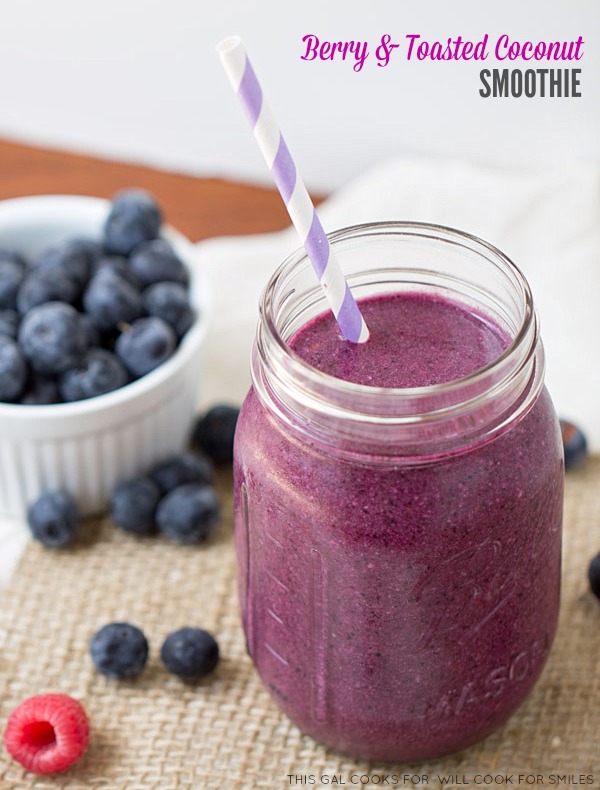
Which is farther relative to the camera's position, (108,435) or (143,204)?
(143,204)

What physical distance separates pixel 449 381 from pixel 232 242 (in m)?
0.99

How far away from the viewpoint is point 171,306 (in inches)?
55.7

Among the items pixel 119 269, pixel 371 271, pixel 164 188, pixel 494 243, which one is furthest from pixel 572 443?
pixel 164 188

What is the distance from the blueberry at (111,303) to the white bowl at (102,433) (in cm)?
8

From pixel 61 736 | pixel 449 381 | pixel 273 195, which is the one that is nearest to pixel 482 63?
pixel 273 195

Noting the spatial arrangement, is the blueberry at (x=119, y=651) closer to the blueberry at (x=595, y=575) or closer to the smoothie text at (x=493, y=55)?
the blueberry at (x=595, y=575)

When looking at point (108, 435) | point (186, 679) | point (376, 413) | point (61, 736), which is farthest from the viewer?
point (108, 435)

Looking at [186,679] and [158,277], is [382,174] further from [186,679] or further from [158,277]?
[186,679]

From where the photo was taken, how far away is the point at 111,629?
3.99 ft

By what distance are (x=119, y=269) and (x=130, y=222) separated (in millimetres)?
81

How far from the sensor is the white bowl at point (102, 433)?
1.34 m

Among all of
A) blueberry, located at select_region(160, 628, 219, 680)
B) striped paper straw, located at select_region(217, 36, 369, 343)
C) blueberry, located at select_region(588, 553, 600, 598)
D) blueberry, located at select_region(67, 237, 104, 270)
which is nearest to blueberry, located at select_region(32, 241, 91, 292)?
blueberry, located at select_region(67, 237, 104, 270)

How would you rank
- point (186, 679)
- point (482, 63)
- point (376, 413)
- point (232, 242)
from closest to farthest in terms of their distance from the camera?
point (376, 413) → point (186, 679) → point (482, 63) → point (232, 242)

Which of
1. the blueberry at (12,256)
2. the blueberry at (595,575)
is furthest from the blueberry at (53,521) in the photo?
the blueberry at (595,575)
